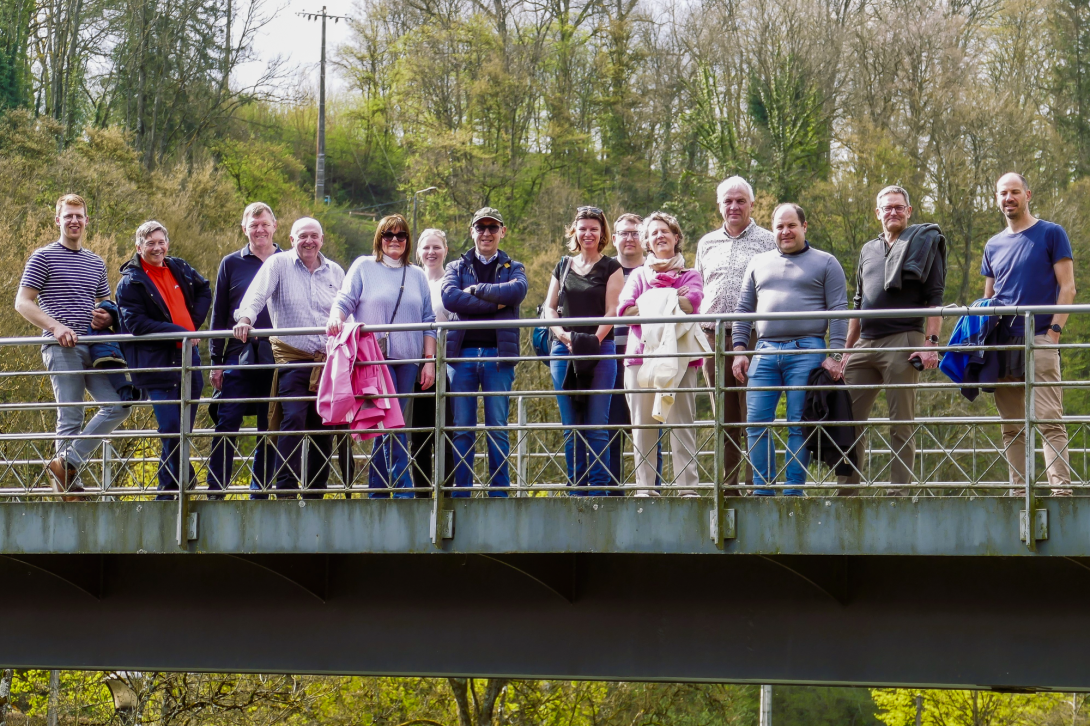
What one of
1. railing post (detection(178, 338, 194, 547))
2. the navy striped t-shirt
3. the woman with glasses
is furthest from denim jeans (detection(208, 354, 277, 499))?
the navy striped t-shirt

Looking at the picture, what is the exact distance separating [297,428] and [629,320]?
88.4 inches

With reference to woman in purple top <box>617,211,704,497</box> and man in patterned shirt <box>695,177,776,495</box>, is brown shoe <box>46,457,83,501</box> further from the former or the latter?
man in patterned shirt <box>695,177,776,495</box>

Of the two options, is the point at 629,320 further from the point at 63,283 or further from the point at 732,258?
the point at 63,283

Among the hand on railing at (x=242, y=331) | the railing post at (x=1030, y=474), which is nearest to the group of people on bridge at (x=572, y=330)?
the hand on railing at (x=242, y=331)

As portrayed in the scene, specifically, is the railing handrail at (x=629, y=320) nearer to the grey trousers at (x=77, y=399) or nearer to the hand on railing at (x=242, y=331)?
the hand on railing at (x=242, y=331)

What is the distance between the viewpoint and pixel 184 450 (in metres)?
7.78

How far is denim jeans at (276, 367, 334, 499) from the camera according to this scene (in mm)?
8070

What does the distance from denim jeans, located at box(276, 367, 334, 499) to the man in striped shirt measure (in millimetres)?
1204

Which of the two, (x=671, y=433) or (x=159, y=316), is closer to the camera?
(x=671, y=433)

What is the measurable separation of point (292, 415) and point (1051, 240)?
181 inches

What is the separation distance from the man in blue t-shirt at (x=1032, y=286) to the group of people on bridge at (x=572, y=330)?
1 cm

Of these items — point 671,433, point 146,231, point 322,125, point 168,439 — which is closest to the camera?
point 671,433

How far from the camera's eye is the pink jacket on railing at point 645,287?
7.80m

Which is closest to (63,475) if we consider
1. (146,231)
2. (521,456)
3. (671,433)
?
(146,231)
